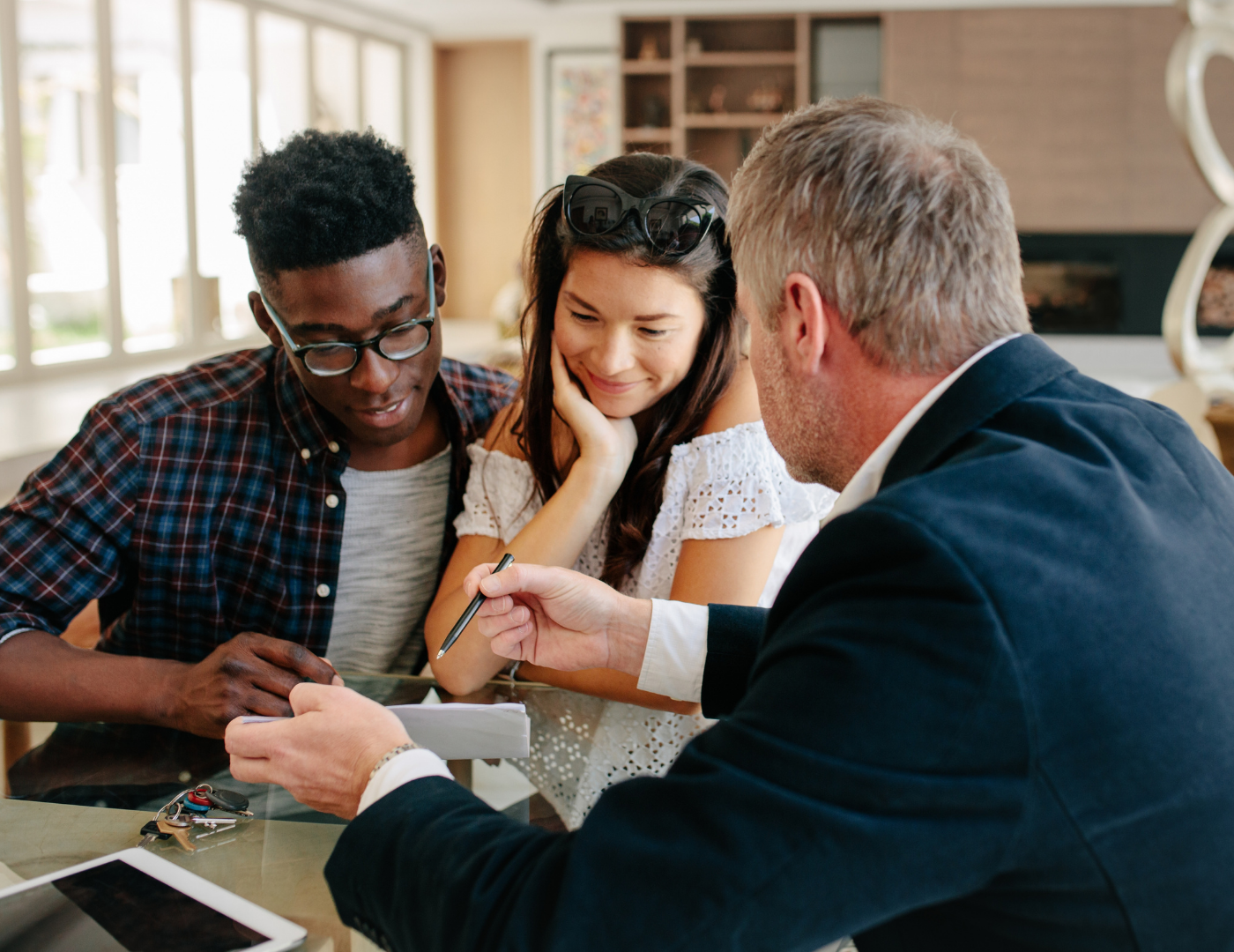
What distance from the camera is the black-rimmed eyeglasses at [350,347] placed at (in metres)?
1.44

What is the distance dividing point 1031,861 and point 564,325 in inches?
38.8

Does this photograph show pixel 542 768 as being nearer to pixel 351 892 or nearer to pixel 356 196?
pixel 351 892

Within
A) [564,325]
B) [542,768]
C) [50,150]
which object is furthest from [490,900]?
[50,150]

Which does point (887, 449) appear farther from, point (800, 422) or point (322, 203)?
point (322, 203)

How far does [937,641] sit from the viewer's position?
676mm

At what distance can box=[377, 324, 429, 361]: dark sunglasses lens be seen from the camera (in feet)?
4.79

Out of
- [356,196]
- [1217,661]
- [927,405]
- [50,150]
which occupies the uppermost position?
[50,150]

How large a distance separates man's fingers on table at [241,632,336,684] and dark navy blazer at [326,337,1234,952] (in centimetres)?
53

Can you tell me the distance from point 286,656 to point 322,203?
59 cm

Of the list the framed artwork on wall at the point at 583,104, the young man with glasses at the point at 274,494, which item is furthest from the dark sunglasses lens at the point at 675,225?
the framed artwork on wall at the point at 583,104

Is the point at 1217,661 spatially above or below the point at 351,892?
above

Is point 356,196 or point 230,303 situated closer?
point 356,196

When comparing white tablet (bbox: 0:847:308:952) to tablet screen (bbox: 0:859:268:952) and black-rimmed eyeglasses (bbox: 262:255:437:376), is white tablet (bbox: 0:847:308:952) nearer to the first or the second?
tablet screen (bbox: 0:859:268:952)

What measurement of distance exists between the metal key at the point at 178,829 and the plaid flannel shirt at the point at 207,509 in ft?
1.81
